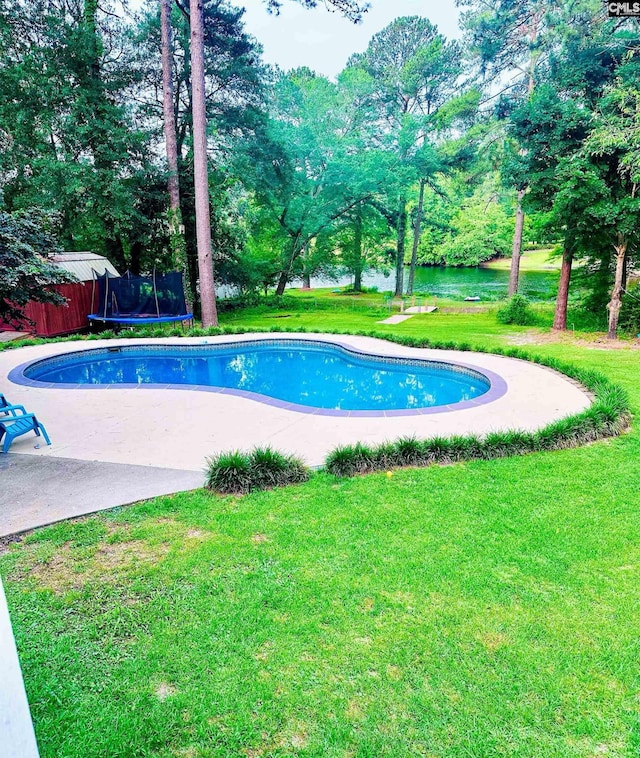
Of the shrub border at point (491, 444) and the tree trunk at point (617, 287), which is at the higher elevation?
the tree trunk at point (617, 287)

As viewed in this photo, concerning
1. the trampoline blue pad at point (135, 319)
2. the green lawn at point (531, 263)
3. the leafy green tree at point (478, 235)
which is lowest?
the trampoline blue pad at point (135, 319)

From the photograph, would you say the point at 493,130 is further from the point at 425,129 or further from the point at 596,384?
the point at 596,384

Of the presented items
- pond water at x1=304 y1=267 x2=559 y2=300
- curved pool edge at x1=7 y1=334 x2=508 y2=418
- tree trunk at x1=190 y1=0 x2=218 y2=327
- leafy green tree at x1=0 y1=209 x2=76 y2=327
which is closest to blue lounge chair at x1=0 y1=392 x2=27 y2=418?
leafy green tree at x1=0 y1=209 x2=76 y2=327

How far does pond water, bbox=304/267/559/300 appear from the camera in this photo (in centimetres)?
2614

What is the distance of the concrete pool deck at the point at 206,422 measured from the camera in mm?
5062

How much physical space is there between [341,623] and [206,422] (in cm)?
385

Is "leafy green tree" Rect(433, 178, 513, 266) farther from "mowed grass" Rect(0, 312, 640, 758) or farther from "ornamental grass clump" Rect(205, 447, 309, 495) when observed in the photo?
"mowed grass" Rect(0, 312, 640, 758)

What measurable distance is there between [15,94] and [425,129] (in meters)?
15.2

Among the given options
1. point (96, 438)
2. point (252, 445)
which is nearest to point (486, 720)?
point (252, 445)

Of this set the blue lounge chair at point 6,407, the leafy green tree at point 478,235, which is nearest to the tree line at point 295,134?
the blue lounge chair at point 6,407

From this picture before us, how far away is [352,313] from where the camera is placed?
685 inches

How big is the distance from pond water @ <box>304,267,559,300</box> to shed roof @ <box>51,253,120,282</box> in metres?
11.9

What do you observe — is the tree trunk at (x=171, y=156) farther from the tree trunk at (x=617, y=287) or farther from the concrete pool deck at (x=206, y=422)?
the tree trunk at (x=617, y=287)

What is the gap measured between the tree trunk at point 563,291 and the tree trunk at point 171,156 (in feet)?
33.1
